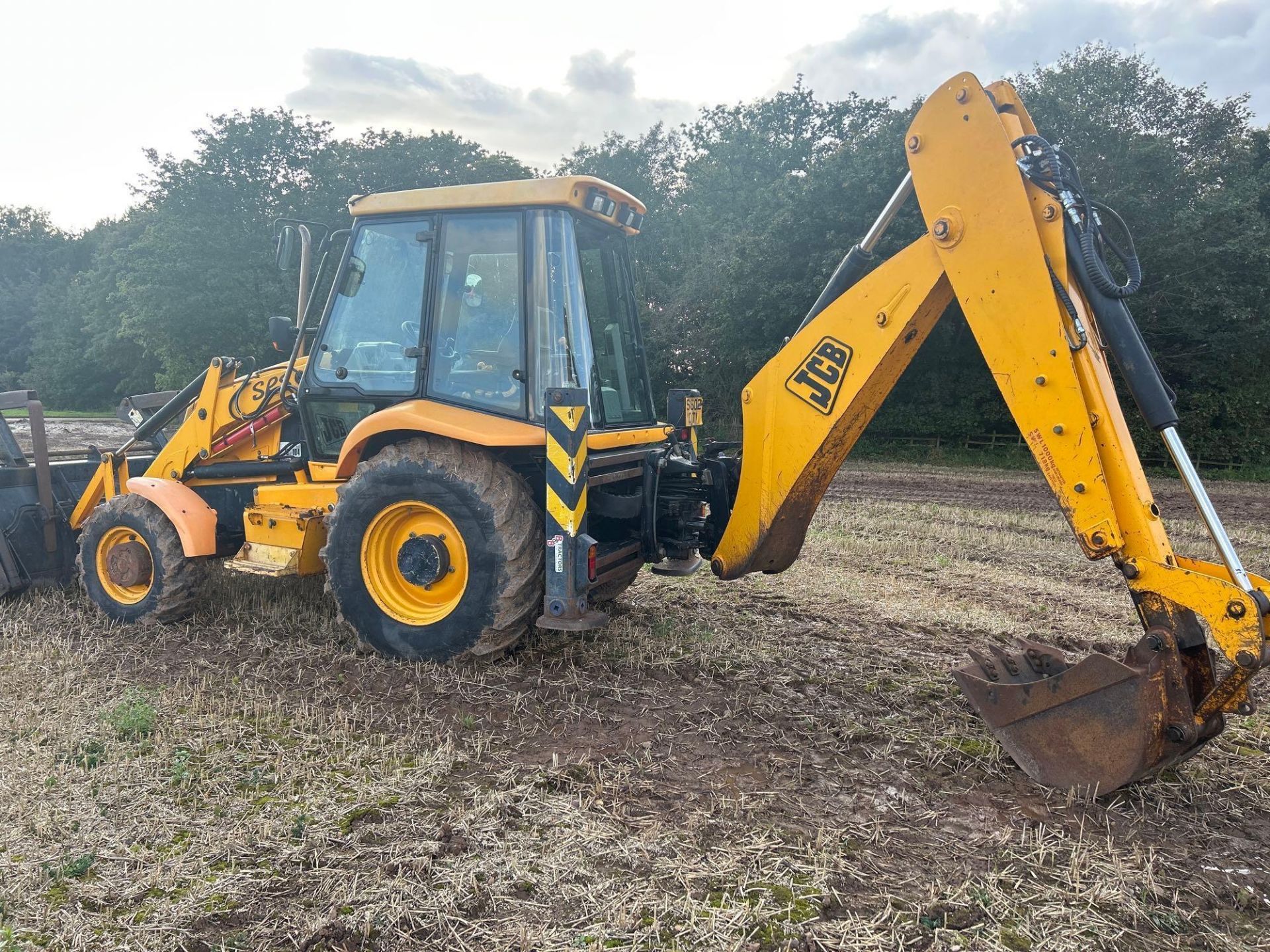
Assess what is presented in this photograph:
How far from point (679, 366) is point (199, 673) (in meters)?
18.9

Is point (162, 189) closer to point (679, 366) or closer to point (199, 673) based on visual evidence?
point (679, 366)

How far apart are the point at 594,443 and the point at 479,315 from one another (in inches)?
37.9

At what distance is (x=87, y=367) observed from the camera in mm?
40688

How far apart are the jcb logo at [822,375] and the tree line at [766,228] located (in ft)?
48.5

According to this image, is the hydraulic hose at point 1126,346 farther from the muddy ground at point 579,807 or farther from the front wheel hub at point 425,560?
the front wheel hub at point 425,560

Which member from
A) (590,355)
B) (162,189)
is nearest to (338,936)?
(590,355)

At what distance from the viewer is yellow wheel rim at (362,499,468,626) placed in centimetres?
432

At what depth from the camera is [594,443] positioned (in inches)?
175

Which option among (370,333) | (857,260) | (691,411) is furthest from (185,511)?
(857,260)

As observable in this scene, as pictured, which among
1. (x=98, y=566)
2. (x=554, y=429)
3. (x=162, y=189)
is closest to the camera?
(x=554, y=429)

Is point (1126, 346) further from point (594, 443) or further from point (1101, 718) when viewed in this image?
point (594, 443)

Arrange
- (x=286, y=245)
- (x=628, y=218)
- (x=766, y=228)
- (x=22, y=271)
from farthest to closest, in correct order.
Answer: (x=22, y=271), (x=766, y=228), (x=628, y=218), (x=286, y=245)

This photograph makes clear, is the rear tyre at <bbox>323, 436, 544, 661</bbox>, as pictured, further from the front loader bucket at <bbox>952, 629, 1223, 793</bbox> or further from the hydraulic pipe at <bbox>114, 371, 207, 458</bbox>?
the front loader bucket at <bbox>952, 629, 1223, 793</bbox>

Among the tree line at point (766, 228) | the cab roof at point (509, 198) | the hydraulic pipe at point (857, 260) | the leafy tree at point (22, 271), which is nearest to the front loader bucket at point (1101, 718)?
the hydraulic pipe at point (857, 260)
